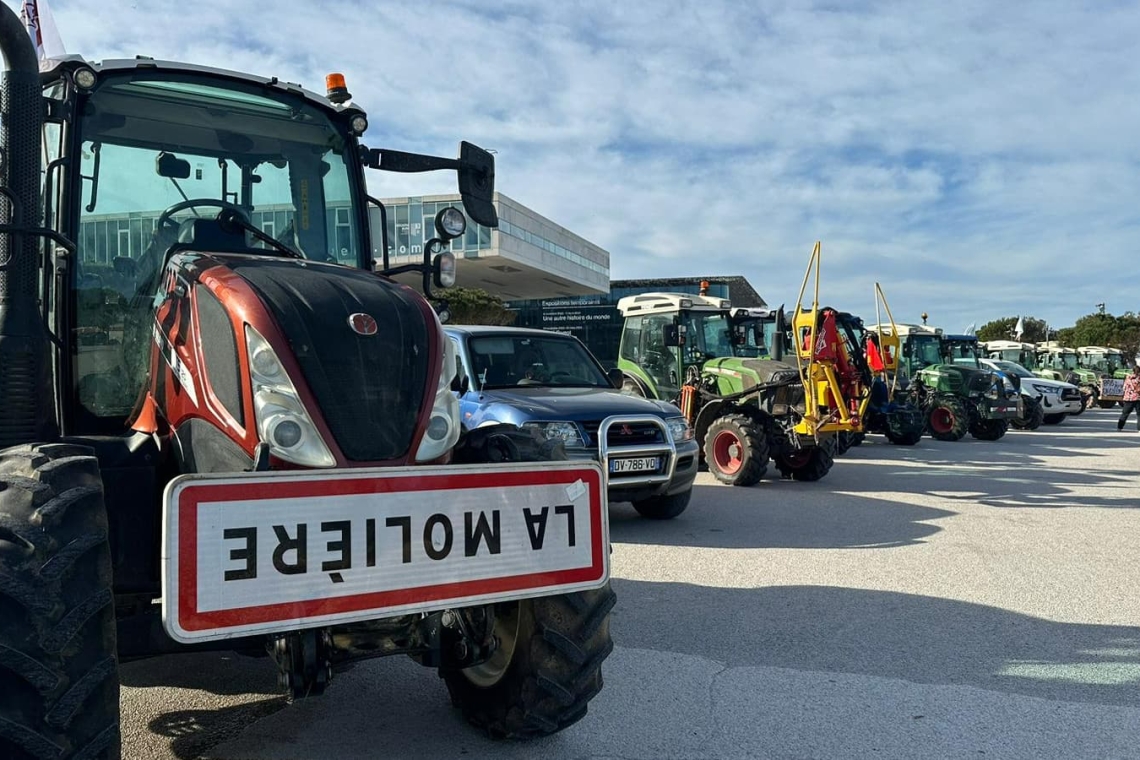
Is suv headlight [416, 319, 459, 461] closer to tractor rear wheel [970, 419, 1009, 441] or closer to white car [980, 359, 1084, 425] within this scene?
tractor rear wheel [970, 419, 1009, 441]

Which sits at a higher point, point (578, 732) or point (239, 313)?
point (239, 313)

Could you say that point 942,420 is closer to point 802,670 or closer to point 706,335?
point 706,335

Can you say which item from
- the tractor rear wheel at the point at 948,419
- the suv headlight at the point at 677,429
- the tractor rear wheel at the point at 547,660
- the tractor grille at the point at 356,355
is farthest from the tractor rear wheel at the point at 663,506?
the tractor rear wheel at the point at 948,419

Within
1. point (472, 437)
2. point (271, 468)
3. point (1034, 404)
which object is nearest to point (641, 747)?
point (472, 437)

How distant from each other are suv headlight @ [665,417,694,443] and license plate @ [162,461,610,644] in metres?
4.79

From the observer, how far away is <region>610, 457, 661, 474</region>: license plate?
730 centimetres

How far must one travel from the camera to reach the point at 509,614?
3.18 metres

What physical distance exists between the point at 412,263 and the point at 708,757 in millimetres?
2442

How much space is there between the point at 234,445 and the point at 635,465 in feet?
16.2

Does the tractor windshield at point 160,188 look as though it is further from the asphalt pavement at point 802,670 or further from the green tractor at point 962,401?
the green tractor at point 962,401

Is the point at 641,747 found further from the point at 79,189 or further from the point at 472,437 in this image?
the point at 79,189

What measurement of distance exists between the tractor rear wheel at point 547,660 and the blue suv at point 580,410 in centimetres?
340

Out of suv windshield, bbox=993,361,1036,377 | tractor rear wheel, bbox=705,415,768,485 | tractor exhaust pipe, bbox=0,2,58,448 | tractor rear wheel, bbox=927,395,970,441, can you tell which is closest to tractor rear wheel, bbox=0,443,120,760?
tractor exhaust pipe, bbox=0,2,58,448

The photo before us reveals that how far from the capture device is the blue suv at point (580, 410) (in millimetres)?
7266
